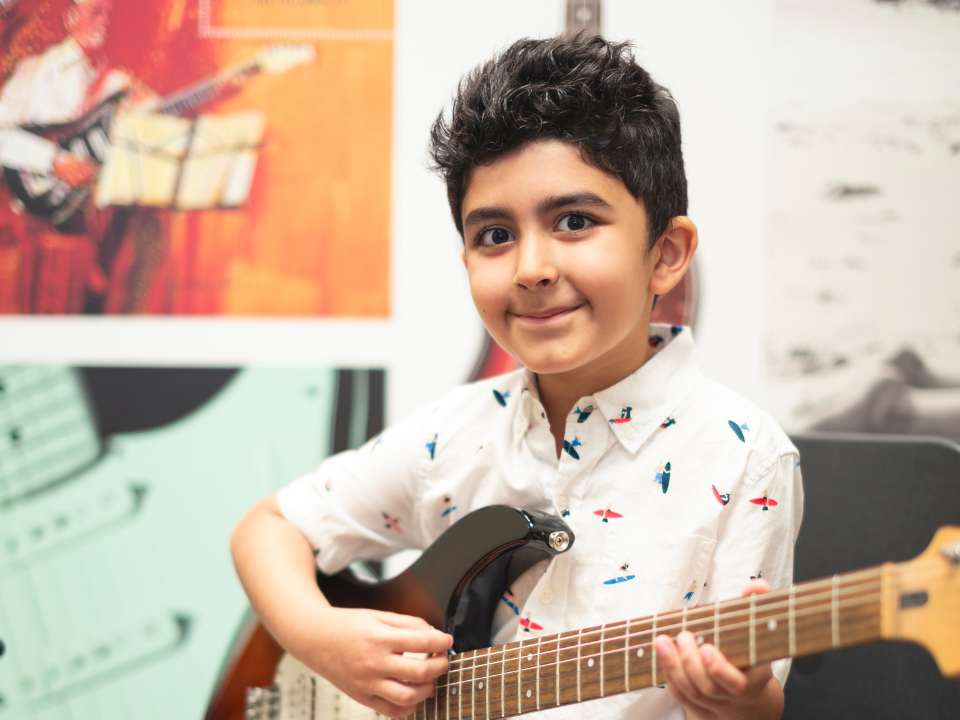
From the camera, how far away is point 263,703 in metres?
0.84

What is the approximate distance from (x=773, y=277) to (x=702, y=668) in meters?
0.87

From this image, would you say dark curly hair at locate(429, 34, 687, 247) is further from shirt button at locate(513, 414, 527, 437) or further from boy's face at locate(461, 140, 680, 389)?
shirt button at locate(513, 414, 527, 437)

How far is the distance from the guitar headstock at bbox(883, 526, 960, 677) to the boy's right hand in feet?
1.33

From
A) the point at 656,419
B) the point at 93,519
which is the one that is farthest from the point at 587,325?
the point at 93,519

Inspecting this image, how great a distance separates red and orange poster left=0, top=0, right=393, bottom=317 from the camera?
48.4 inches

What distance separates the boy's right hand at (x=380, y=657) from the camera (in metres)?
0.65

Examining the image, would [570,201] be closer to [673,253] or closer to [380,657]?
[673,253]

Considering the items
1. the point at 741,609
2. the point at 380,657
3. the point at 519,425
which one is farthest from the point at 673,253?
the point at 380,657

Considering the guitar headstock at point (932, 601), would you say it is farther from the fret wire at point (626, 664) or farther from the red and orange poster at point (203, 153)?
the red and orange poster at point (203, 153)

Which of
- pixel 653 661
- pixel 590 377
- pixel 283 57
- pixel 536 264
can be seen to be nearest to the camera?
pixel 653 661

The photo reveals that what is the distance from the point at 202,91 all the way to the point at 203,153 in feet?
0.38

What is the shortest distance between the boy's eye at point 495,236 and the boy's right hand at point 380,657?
0.40 metres

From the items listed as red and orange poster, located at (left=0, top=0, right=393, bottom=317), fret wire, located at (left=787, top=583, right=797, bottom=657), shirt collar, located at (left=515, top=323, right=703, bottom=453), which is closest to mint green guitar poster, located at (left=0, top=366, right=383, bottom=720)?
red and orange poster, located at (left=0, top=0, right=393, bottom=317)

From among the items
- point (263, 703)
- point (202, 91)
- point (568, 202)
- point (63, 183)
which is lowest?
point (263, 703)
